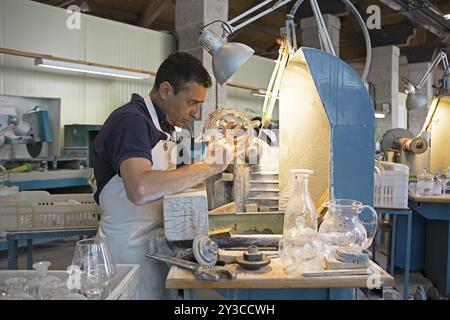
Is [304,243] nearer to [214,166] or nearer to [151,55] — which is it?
[214,166]

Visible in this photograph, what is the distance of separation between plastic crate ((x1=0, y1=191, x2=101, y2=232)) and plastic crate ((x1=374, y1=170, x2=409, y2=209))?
5.76ft

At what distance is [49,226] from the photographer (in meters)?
1.93

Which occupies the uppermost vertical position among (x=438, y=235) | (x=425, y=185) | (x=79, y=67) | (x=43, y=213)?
(x=79, y=67)

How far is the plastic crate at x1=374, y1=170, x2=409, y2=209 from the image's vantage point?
2477 mm

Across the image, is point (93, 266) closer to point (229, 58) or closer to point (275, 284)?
point (275, 284)

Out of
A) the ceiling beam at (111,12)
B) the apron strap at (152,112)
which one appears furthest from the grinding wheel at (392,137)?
the ceiling beam at (111,12)

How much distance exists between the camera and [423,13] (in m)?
4.64

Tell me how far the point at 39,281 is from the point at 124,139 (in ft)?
1.43

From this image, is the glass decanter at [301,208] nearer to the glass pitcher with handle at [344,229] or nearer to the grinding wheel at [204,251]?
the glass pitcher with handle at [344,229]

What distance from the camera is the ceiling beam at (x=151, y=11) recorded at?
5625mm

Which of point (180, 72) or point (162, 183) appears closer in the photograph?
point (162, 183)

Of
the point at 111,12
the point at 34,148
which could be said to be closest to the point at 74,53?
the point at 34,148
